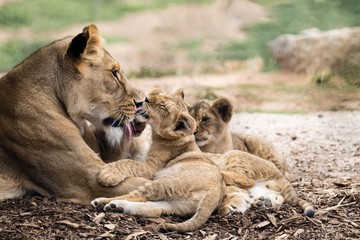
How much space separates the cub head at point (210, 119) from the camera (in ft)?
22.2

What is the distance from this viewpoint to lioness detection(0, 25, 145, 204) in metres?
5.45

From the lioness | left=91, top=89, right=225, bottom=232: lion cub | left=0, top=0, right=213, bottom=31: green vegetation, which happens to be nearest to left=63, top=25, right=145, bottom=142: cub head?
the lioness

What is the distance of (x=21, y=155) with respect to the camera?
5.49 meters

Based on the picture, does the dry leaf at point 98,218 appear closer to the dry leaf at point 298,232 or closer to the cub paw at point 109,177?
the cub paw at point 109,177

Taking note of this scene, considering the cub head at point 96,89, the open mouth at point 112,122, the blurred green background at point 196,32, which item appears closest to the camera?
the cub head at point 96,89

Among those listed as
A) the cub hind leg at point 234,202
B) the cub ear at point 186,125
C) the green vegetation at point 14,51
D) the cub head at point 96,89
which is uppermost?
the cub head at point 96,89

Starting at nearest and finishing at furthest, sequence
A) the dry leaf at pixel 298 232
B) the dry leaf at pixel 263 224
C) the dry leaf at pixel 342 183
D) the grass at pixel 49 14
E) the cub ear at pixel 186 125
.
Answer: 1. the dry leaf at pixel 298 232
2. the dry leaf at pixel 263 224
3. the cub ear at pixel 186 125
4. the dry leaf at pixel 342 183
5. the grass at pixel 49 14

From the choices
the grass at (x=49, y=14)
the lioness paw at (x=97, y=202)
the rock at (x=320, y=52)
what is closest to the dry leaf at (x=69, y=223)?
the lioness paw at (x=97, y=202)

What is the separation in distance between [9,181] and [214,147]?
1915mm

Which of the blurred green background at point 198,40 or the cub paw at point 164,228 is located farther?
the blurred green background at point 198,40

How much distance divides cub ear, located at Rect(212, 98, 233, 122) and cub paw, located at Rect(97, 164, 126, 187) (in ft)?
5.53

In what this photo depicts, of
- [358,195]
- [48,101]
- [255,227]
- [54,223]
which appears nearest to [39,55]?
[48,101]

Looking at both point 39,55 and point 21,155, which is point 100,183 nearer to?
point 21,155

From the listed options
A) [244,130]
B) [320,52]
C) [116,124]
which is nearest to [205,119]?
[116,124]
